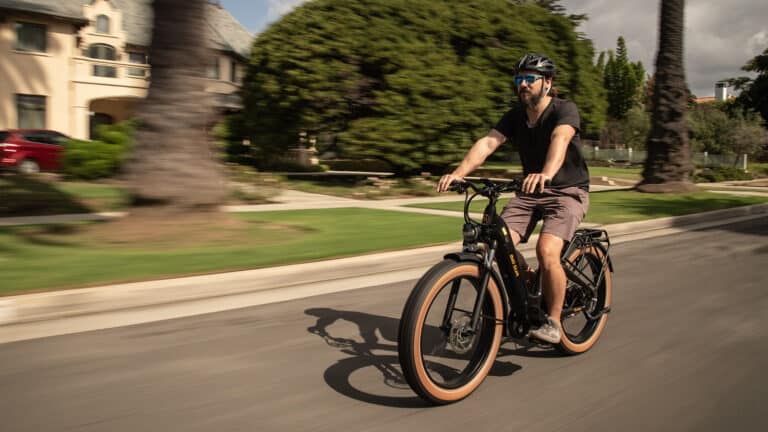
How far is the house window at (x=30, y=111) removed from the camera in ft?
87.2

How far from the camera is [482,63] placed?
797 inches

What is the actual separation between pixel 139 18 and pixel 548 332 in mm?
35688

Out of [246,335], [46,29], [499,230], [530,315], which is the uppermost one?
[46,29]

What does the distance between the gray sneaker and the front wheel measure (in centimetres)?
30

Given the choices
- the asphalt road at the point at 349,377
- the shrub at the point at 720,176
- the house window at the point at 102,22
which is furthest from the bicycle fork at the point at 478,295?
the house window at the point at 102,22

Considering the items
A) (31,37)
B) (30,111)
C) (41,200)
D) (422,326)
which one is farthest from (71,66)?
(422,326)

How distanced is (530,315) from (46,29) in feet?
93.5

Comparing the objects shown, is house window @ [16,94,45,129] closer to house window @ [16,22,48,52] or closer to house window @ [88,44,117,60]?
house window @ [16,22,48,52]

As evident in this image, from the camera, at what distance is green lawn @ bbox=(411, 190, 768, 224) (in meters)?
12.8

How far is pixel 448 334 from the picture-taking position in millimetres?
3652

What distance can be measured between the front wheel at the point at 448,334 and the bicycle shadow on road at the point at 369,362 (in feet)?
0.69

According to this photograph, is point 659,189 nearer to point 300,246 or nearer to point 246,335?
point 300,246

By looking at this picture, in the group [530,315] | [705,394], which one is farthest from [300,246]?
[705,394]

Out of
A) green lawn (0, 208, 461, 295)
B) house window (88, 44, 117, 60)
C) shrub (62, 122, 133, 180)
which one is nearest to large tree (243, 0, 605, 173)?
shrub (62, 122, 133, 180)
